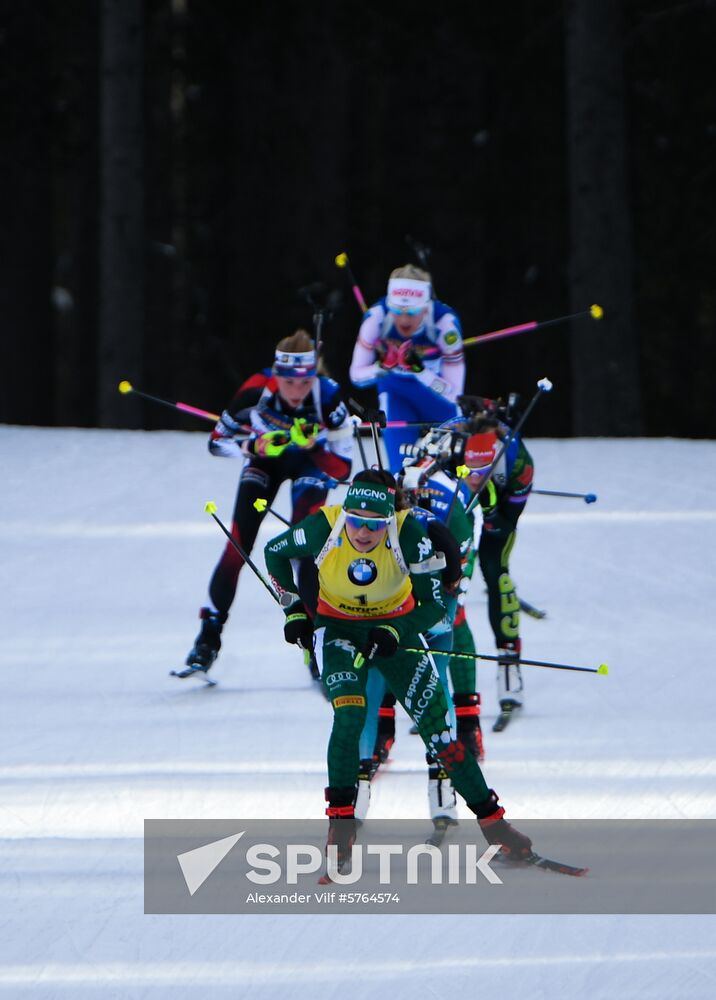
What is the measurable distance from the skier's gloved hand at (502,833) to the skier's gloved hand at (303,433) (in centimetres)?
329

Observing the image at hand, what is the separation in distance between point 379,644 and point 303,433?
312 cm

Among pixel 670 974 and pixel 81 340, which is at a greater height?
pixel 81 340

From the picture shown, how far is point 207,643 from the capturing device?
369 inches

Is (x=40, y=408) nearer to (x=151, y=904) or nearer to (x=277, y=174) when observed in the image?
(x=277, y=174)

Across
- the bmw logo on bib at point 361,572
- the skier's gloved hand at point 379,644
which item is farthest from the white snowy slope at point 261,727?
the bmw logo on bib at point 361,572

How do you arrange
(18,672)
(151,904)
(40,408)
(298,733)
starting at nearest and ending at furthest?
1. (151,904)
2. (298,733)
3. (18,672)
4. (40,408)

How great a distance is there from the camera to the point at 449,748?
6.18 metres

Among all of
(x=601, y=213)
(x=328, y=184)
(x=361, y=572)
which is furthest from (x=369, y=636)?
(x=328, y=184)

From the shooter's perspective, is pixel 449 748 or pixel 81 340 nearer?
pixel 449 748

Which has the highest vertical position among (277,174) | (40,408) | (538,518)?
(277,174)

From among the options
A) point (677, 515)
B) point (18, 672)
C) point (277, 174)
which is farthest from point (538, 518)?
point (277, 174)

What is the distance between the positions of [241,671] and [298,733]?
142 centimetres

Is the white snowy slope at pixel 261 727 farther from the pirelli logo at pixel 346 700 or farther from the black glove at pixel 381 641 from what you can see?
the black glove at pixel 381 641

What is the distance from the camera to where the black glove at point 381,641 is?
6.21 meters
